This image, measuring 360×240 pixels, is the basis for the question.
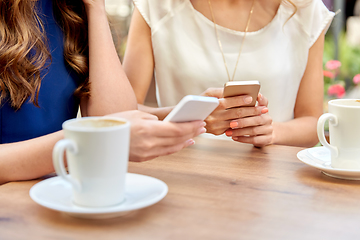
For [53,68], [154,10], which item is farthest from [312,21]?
[53,68]

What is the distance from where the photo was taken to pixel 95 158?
596 millimetres

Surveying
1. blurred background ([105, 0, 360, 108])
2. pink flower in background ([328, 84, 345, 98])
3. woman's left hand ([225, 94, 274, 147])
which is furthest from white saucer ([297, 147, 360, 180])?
blurred background ([105, 0, 360, 108])

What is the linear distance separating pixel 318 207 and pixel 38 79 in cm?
78

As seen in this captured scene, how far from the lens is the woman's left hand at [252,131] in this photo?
3.76 feet

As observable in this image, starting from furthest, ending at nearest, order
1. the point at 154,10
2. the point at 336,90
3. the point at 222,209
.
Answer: the point at 336,90 < the point at 154,10 < the point at 222,209

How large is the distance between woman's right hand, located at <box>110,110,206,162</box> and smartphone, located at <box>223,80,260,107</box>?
271mm

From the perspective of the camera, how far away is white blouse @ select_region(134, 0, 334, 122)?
1.62 m

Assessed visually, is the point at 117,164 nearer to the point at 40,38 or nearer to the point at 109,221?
the point at 109,221

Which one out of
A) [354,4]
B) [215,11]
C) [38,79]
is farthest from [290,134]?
[354,4]

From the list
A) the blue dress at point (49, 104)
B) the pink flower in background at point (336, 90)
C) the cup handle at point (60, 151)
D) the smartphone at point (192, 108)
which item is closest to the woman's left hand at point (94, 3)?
the blue dress at point (49, 104)

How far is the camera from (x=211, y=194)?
0.76 m

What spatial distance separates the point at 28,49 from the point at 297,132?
95 cm

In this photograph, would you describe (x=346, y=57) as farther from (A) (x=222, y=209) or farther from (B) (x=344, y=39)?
(A) (x=222, y=209)

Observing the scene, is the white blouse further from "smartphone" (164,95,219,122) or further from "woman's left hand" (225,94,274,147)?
"smartphone" (164,95,219,122)
